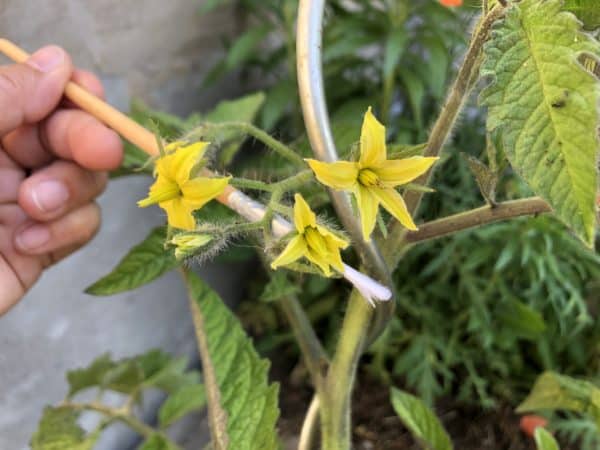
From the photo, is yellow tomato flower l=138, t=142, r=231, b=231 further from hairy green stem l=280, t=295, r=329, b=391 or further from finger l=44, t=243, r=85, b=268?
finger l=44, t=243, r=85, b=268

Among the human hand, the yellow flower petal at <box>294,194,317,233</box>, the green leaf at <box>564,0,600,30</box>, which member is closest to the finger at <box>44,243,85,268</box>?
the human hand

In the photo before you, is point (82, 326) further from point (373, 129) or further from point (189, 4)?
point (373, 129)

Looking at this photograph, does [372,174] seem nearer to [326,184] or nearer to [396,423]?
[326,184]

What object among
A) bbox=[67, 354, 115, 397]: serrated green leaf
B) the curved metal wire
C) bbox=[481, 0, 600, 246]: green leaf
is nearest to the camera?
bbox=[481, 0, 600, 246]: green leaf

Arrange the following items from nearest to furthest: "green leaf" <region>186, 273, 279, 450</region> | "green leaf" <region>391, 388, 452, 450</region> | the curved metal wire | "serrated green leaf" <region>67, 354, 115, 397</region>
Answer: the curved metal wire
"green leaf" <region>186, 273, 279, 450</region>
"green leaf" <region>391, 388, 452, 450</region>
"serrated green leaf" <region>67, 354, 115, 397</region>

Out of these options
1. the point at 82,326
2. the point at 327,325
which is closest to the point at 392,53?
the point at 327,325

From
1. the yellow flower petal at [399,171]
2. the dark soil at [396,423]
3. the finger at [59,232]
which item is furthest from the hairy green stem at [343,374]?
the dark soil at [396,423]
